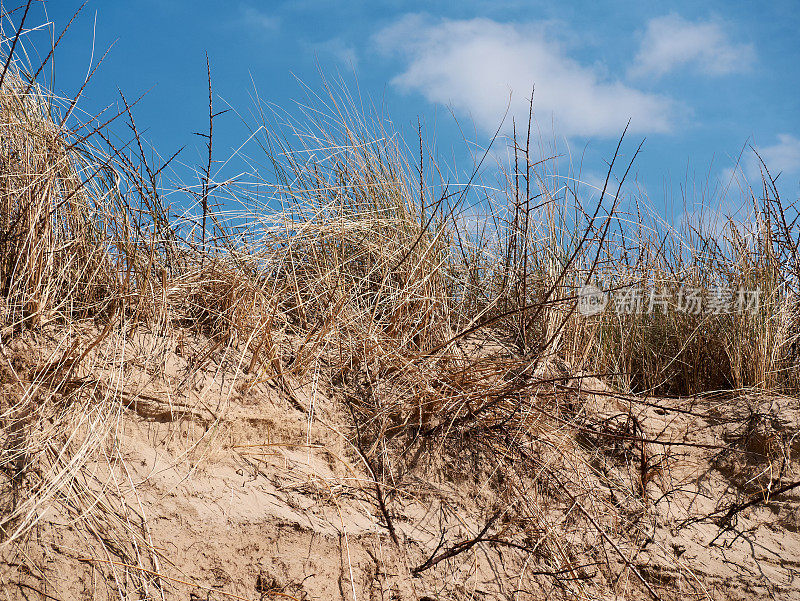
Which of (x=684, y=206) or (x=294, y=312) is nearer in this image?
(x=294, y=312)

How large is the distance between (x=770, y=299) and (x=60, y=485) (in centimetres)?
369

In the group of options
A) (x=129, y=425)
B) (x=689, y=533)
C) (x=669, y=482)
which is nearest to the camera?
(x=129, y=425)

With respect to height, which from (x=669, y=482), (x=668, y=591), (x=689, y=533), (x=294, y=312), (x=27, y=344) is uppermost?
(x=294, y=312)

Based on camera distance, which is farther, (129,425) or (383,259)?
(383,259)

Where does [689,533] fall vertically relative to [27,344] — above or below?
below

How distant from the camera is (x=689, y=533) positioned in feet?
9.08

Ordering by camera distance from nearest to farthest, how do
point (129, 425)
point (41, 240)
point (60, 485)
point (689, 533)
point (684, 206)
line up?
1. point (60, 485)
2. point (129, 425)
3. point (41, 240)
4. point (689, 533)
5. point (684, 206)

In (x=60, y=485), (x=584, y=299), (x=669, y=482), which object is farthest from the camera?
(x=584, y=299)

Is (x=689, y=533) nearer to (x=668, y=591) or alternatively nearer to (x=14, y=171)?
(x=668, y=591)

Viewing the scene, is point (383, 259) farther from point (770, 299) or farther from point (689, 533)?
point (770, 299)

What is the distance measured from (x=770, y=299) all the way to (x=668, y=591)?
2027 mm

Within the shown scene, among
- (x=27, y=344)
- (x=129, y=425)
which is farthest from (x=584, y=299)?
(x=27, y=344)

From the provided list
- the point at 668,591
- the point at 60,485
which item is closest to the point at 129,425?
the point at 60,485

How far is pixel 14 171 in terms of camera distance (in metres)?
2.52
